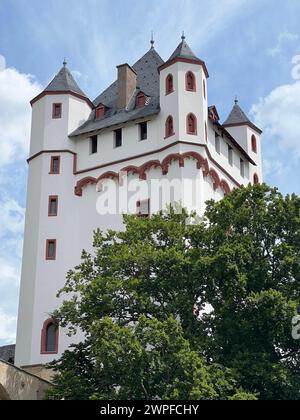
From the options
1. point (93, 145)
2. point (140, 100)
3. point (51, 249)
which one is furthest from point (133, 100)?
point (51, 249)

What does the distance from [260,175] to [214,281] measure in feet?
70.0

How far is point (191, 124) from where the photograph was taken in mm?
42844

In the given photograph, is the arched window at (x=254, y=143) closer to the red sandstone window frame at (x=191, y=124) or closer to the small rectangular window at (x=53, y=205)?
the red sandstone window frame at (x=191, y=124)

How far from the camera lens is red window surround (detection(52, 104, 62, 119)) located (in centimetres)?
4691

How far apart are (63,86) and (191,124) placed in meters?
9.59

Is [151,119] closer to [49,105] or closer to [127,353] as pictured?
[49,105]

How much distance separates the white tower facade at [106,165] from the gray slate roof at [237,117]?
12.0 feet

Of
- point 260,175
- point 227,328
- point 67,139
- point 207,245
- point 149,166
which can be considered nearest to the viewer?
point 227,328

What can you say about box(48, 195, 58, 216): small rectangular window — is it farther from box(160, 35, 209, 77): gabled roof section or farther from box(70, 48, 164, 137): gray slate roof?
box(160, 35, 209, 77): gabled roof section

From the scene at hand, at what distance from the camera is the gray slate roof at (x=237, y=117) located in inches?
2044

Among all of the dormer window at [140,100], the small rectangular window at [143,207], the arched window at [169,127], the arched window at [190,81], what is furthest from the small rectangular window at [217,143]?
the small rectangular window at [143,207]

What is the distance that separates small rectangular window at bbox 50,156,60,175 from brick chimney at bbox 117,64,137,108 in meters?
5.05

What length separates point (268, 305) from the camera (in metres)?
28.7
